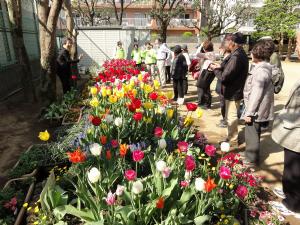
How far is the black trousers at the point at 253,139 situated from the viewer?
4.07 meters

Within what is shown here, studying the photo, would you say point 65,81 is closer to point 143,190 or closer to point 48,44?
point 48,44

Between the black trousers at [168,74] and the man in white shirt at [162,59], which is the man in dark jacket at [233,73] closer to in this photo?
the man in white shirt at [162,59]

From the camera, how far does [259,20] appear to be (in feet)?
83.9

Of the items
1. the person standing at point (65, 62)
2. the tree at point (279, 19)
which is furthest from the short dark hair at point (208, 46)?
the tree at point (279, 19)

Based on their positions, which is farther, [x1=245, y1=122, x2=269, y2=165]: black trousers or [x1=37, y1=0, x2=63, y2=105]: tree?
[x1=37, y1=0, x2=63, y2=105]: tree

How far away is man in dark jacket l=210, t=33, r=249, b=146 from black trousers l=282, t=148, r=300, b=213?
191 cm

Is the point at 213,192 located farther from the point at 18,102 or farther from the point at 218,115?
the point at 18,102

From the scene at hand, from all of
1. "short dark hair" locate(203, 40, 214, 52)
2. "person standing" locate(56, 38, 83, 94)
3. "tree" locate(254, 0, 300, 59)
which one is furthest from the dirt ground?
"tree" locate(254, 0, 300, 59)

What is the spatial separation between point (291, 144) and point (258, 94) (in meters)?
1.06

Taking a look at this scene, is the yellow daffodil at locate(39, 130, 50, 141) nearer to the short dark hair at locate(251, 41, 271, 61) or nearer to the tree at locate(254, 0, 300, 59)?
the short dark hair at locate(251, 41, 271, 61)

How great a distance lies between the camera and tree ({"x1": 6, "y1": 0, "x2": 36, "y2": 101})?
7649mm

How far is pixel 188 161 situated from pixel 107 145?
126cm

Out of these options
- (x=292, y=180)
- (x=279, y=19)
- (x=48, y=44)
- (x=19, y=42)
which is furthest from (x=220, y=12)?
(x=292, y=180)

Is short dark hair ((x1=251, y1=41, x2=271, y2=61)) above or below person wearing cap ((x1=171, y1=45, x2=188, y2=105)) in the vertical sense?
above
